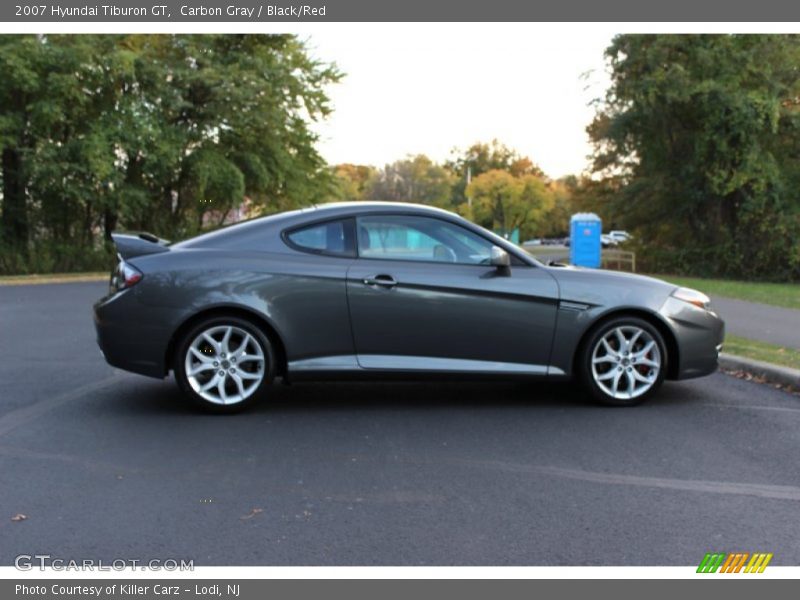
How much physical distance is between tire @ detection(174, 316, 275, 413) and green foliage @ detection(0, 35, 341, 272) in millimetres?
22947

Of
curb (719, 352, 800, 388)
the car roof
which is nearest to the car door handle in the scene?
the car roof

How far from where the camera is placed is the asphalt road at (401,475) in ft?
12.7

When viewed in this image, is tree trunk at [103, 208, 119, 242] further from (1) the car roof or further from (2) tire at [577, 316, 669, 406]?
(2) tire at [577, 316, 669, 406]

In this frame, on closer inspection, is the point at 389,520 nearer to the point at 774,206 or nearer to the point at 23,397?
the point at 23,397

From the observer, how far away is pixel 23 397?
703cm

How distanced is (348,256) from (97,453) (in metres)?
2.29

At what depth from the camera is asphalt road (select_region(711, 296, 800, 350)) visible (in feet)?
35.8

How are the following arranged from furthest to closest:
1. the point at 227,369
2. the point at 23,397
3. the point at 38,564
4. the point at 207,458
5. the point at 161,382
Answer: the point at 161,382
the point at 23,397
the point at 227,369
the point at 207,458
the point at 38,564

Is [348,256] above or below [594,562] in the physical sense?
above

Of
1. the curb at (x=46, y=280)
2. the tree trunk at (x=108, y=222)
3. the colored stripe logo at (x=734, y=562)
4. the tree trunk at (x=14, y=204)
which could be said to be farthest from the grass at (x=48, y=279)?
the colored stripe logo at (x=734, y=562)

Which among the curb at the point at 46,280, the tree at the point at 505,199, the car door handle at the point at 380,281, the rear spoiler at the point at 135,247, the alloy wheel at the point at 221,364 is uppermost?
the tree at the point at 505,199

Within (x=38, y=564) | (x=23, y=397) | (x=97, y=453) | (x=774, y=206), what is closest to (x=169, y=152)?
(x=774, y=206)

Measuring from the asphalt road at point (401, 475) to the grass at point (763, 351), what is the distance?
2.76 feet

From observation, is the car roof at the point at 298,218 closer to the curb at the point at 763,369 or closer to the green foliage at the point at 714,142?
the curb at the point at 763,369
